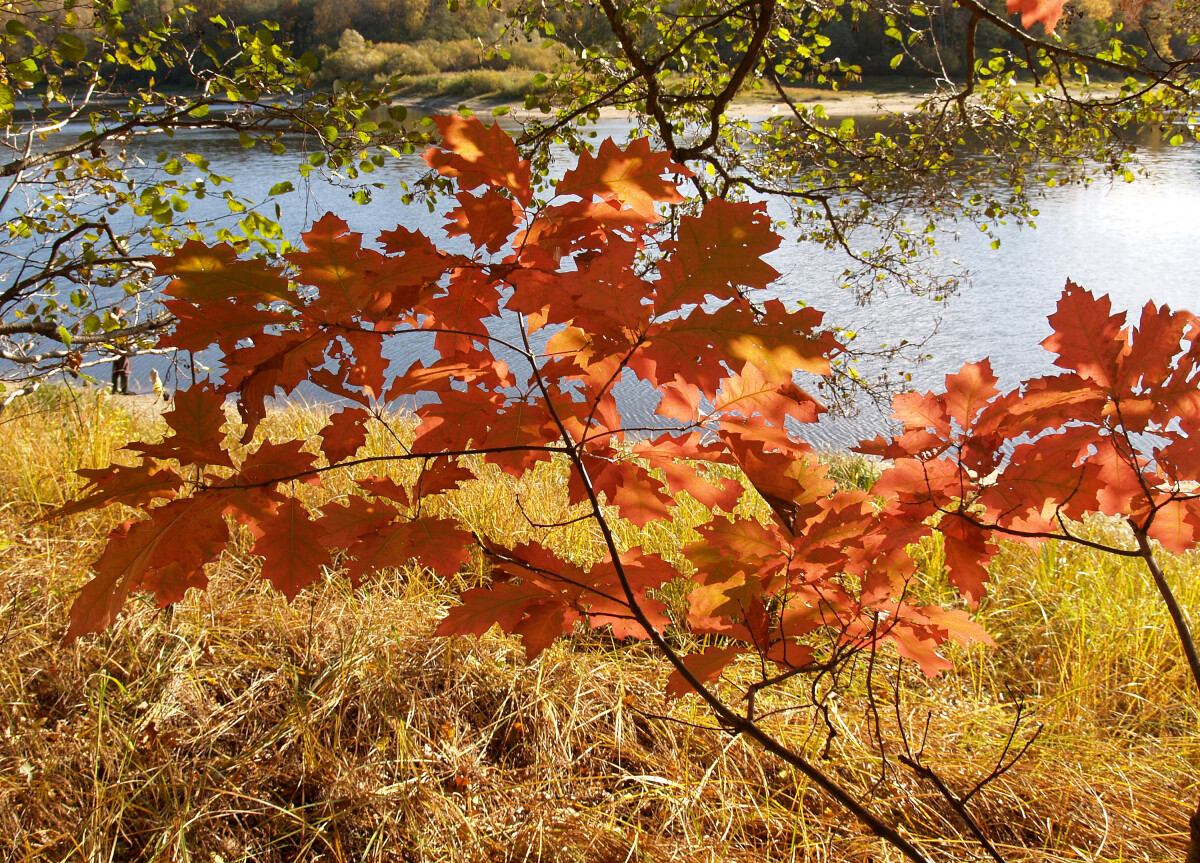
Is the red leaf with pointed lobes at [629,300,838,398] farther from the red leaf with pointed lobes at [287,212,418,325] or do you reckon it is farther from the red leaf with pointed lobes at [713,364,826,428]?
the red leaf with pointed lobes at [287,212,418,325]

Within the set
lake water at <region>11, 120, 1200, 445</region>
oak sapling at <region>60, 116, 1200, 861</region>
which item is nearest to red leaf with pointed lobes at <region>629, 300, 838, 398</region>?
oak sapling at <region>60, 116, 1200, 861</region>

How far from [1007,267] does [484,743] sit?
7691 mm

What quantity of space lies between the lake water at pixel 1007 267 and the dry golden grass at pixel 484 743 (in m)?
2.69

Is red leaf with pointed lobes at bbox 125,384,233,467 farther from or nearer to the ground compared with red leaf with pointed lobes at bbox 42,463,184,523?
farther from the ground

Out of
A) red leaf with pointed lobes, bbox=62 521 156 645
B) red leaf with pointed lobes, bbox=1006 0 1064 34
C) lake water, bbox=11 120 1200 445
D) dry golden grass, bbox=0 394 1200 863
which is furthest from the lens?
lake water, bbox=11 120 1200 445

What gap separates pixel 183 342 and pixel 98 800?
110 cm

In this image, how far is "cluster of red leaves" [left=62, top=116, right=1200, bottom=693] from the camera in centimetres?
58

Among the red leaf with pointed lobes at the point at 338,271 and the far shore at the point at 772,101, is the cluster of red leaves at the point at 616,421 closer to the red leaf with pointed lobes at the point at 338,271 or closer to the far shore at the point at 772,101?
the red leaf with pointed lobes at the point at 338,271

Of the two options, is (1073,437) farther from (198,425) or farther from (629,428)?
(198,425)

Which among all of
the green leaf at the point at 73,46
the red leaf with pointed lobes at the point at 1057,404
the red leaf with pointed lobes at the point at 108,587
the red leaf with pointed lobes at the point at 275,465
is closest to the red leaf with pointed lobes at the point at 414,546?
the red leaf with pointed lobes at the point at 275,465

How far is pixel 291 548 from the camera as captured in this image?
0.70m

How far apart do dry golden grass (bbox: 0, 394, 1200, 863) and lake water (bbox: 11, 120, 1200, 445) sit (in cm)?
269

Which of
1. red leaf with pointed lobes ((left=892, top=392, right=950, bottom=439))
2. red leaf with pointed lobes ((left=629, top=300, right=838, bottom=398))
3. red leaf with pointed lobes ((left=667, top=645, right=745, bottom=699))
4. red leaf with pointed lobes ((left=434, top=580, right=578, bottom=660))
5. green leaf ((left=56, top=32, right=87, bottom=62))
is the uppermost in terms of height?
green leaf ((left=56, top=32, right=87, bottom=62))

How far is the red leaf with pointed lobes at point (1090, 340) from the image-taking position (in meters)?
0.65
